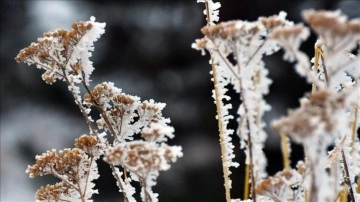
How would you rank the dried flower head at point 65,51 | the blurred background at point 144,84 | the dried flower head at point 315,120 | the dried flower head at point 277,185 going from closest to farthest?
the dried flower head at point 315,120, the dried flower head at point 277,185, the dried flower head at point 65,51, the blurred background at point 144,84

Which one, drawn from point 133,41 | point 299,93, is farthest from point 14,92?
point 299,93

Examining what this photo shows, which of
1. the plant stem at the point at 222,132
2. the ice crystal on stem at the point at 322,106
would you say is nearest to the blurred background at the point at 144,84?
the plant stem at the point at 222,132

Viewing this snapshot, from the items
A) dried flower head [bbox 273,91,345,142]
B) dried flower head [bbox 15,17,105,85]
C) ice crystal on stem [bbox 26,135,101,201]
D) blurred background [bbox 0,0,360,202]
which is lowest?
dried flower head [bbox 273,91,345,142]

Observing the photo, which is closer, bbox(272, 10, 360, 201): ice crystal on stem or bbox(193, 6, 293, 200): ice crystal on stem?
bbox(272, 10, 360, 201): ice crystal on stem

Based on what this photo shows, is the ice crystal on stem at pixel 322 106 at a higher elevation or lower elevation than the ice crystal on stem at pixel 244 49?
lower

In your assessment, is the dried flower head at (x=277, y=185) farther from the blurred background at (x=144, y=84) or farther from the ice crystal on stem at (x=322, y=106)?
the blurred background at (x=144, y=84)

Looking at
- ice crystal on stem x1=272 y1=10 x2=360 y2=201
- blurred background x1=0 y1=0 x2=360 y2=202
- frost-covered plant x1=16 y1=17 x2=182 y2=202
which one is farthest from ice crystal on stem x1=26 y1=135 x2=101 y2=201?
blurred background x1=0 y1=0 x2=360 y2=202

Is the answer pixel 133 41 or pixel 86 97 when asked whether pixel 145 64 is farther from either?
pixel 86 97

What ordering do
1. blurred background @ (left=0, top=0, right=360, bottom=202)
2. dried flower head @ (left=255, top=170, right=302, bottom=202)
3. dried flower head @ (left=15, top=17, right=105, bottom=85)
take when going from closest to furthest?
dried flower head @ (left=255, top=170, right=302, bottom=202) < dried flower head @ (left=15, top=17, right=105, bottom=85) < blurred background @ (left=0, top=0, right=360, bottom=202)

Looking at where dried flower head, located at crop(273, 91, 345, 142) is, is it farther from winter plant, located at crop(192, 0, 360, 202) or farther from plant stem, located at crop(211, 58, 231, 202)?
plant stem, located at crop(211, 58, 231, 202)
